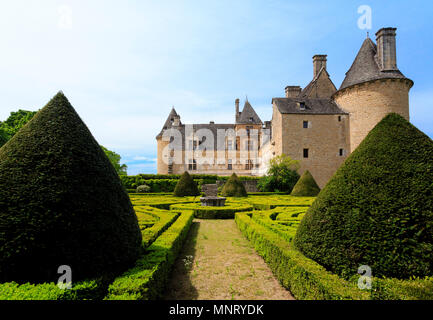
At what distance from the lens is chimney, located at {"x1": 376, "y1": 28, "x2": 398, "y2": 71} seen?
2439cm

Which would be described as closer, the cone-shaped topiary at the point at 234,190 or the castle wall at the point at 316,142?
the cone-shaped topiary at the point at 234,190

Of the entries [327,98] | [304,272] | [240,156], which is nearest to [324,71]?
[327,98]

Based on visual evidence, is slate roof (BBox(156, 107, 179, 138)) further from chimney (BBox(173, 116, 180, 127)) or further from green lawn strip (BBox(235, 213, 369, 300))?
green lawn strip (BBox(235, 213, 369, 300))

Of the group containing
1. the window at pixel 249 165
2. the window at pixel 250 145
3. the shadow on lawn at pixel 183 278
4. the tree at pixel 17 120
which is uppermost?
the tree at pixel 17 120

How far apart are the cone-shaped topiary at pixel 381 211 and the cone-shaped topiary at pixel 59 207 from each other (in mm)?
2845

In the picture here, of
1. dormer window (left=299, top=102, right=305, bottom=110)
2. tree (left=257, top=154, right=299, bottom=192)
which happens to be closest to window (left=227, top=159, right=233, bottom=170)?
tree (left=257, top=154, right=299, bottom=192)

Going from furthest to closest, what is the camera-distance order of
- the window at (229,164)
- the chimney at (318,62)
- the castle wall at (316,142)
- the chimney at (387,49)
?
the window at (229,164) < the chimney at (318,62) < the castle wall at (316,142) < the chimney at (387,49)

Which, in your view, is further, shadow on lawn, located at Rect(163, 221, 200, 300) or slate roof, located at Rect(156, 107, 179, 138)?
slate roof, located at Rect(156, 107, 179, 138)

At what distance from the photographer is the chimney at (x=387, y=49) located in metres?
24.4

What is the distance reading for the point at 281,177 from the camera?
2511 centimetres

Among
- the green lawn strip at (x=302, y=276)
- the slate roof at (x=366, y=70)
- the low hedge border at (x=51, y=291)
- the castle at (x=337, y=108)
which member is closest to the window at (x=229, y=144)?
the castle at (x=337, y=108)

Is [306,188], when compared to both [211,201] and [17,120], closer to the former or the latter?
[211,201]

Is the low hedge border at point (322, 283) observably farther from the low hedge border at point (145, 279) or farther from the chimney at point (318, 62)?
the chimney at point (318, 62)

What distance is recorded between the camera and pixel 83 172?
11.2 feet
